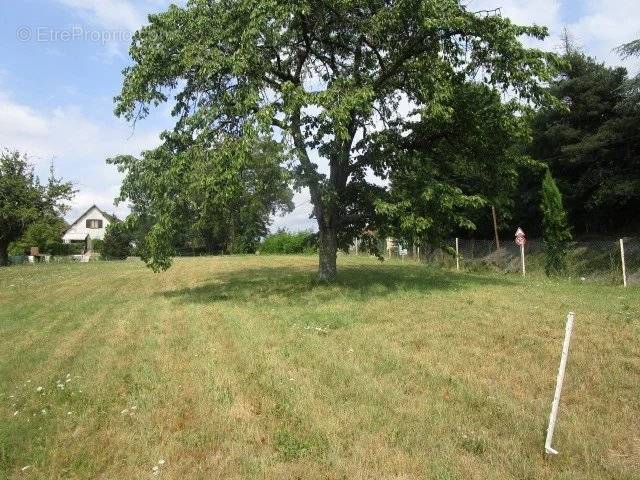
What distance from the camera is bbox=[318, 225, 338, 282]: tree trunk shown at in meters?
16.2

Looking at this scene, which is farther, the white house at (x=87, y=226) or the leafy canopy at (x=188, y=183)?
the white house at (x=87, y=226)

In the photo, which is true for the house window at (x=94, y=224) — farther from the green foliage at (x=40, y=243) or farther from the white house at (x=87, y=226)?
the green foliage at (x=40, y=243)

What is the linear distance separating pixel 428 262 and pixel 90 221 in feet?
220

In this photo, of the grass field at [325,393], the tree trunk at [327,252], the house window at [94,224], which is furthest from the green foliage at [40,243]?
the grass field at [325,393]

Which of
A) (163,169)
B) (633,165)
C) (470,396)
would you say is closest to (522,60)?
(163,169)

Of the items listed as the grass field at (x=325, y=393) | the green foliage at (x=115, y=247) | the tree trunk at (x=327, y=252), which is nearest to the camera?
the grass field at (x=325, y=393)

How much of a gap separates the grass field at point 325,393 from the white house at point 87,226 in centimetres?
7746

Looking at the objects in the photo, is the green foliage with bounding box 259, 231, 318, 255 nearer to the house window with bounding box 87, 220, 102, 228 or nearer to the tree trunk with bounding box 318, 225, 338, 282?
the tree trunk with bounding box 318, 225, 338, 282

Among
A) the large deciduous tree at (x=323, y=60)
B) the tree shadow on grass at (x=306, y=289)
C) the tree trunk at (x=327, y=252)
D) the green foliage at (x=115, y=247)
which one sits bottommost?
the tree shadow on grass at (x=306, y=289)

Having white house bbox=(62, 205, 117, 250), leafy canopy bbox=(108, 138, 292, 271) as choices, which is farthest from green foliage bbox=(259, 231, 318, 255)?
white house bbox=(62, 205, 117, 250)

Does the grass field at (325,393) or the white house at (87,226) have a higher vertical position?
the white house at (87,226)

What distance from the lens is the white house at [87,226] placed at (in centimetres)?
8356

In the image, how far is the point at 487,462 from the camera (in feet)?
14.3

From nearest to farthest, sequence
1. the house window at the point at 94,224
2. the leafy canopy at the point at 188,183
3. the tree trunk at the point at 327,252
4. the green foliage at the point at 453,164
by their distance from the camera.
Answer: the leafy canopy at the point at 188,183 < the green foliage at the point at 453,164 < the tree trunk at the point at 327,252 < the house window at the point at 94,224
